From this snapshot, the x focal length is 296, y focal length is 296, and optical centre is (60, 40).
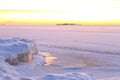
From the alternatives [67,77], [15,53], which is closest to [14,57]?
[15,53]

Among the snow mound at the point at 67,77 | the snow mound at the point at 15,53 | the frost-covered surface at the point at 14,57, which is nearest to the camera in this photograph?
the snow mound at the point at 67,77

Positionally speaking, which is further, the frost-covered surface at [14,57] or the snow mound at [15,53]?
the snow mound at [15,53]

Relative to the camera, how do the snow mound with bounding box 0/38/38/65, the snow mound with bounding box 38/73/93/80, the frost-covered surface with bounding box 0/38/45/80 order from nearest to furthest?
the snow mound with bounding box 38/73/93/80 → the frost-covered surface with bounding box 0/38/45/80 → the snow mound with bounding box 0/38/38/65

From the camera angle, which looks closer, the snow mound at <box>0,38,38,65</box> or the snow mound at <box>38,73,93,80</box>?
the snow mound at <box>38,73,93,80</box>

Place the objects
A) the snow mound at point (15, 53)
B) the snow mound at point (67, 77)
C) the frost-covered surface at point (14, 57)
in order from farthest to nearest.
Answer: the snow mound at point (15, 53) → the frost-covered surface at point (14, 57) → the snow mound at point (67, 77)

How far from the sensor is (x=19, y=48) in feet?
40.3

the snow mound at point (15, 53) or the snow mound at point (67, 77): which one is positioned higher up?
the snow mound at point (15, 53)

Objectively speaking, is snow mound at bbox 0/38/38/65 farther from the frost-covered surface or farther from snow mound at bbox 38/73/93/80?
snow mound at bbox 38/73/93/80

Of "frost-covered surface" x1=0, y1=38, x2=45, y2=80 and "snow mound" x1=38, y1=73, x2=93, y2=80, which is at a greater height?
"frost-covered surface" x1=0, y1=38, x2=45, y2=80

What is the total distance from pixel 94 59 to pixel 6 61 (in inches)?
217

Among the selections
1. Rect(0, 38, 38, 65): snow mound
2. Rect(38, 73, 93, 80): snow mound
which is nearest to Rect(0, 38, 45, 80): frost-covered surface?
Rect(0, 38, 38, 65): snow mound

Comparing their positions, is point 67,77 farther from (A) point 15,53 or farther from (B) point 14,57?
(A) point 15,53

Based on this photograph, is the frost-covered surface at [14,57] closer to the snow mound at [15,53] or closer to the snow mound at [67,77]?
the snow mound at [15,53]

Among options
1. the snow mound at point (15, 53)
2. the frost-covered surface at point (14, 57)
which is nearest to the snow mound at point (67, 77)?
the frost-covered surface at point (14, 57)
